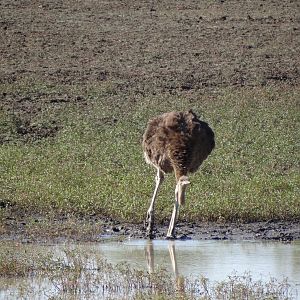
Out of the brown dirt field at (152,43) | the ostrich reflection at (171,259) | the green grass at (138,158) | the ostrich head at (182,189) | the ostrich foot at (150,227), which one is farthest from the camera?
the brown dirt field at (152,43)

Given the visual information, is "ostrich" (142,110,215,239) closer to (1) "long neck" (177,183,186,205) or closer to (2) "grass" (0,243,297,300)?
(1) "long neck" (177,183,186,205)

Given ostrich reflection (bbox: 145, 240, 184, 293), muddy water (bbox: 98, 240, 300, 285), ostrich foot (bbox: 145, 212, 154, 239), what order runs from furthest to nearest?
1. ostrich foot (bbox: 145, 212, 154, 239)
2. muddy water (bbox: 98, 240, 300, 285)
3. ostrich reflection (bbox: 145, 240, 184, 293)

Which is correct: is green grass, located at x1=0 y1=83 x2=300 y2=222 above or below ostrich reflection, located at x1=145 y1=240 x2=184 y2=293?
above

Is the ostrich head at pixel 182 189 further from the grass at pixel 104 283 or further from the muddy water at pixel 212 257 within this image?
the grass at pixel 104 283

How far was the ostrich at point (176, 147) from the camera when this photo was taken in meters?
11.7

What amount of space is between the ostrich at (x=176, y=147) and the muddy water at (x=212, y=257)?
1.69ft

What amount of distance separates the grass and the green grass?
2588mm

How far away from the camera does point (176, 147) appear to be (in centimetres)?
1195

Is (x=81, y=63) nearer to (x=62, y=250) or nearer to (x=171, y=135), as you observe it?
(x=171, y=135)

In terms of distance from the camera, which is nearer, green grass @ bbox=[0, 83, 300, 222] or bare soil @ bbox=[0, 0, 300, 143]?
green grass @ bbox=[0, 83, 300, 222]

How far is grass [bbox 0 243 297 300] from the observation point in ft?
28.7

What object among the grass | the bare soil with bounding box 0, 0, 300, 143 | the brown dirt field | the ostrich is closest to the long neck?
the ostrich

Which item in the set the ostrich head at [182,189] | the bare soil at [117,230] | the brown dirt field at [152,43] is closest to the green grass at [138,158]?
the bare soil at [117,230]

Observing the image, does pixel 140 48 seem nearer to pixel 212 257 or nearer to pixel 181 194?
pixel 181 194
